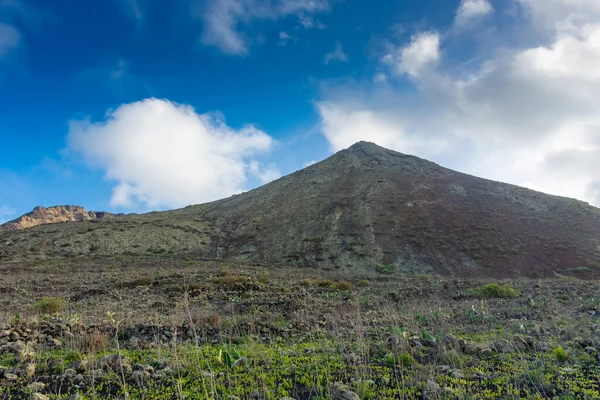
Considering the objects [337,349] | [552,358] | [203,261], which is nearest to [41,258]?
[203,261]

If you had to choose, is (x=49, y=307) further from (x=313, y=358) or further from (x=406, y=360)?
(x=406, y=360)

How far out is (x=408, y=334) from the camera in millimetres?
8359

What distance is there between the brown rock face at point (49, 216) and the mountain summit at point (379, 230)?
7802 cm

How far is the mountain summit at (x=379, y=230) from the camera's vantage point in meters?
41.7

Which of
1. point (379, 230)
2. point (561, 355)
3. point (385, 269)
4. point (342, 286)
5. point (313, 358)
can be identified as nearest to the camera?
point (561, 355)

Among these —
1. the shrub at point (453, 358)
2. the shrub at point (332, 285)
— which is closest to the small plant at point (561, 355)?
the shrub at point (453, 358)

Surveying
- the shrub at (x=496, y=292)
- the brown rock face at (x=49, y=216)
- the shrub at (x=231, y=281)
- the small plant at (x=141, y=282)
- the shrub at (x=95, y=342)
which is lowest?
the shrub at (x=496, y=292)

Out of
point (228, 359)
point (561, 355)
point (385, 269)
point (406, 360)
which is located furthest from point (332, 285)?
point (228, 359)

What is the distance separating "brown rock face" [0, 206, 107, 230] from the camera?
117812mm

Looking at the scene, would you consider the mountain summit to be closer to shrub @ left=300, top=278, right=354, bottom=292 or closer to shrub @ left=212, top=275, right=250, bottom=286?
shrub @ left=300, top=278, right=354, bottom=292

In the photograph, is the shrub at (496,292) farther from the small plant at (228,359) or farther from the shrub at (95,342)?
the shrub at (95,342)

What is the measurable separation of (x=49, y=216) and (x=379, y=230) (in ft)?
440

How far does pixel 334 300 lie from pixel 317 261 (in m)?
25.0

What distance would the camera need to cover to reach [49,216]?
132 metres
